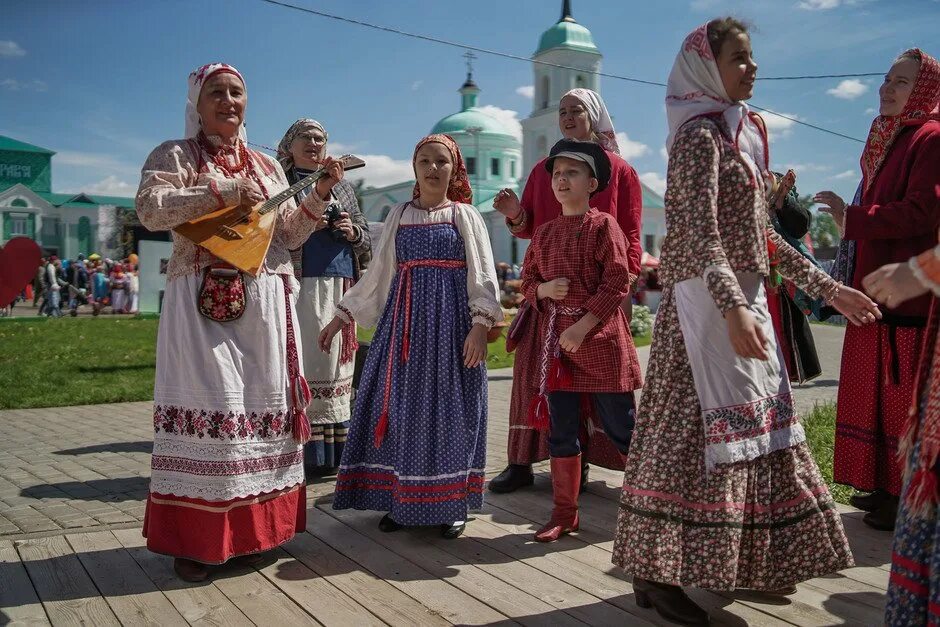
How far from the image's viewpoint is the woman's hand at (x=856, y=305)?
2672 millimetres

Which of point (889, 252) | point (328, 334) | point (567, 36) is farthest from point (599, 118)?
point (567, 36)

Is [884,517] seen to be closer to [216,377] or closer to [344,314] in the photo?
[344,314]

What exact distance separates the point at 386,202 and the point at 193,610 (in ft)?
212

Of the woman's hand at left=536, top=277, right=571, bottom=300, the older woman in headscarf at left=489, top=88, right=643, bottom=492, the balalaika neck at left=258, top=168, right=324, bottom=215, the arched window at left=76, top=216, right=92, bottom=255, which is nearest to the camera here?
the balalaika neck at left=258, top=168, right=324, bottom=215

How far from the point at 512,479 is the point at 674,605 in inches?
81.4

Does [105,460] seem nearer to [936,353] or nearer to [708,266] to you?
[708,266]

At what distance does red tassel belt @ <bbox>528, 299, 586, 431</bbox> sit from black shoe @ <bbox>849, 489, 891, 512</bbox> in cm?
181

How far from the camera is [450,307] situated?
13.1ft

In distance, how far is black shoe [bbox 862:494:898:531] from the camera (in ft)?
13.0

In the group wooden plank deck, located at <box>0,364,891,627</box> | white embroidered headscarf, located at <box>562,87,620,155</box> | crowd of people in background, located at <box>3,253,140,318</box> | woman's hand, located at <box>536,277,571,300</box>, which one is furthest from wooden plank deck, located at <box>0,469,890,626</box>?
crowd of people in background, located at <box>3,253,140,318</box>

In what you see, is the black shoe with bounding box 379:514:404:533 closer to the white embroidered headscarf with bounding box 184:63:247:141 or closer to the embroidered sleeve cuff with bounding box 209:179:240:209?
the embroidered sleeve cuff with bounding box 209:179:240:209

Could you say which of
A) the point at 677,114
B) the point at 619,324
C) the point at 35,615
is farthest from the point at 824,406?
the point at 35,615

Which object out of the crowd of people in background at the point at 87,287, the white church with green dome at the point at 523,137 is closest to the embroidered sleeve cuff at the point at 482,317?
the crowd of people in background at the point at 87,287

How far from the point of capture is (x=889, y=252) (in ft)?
13.3
